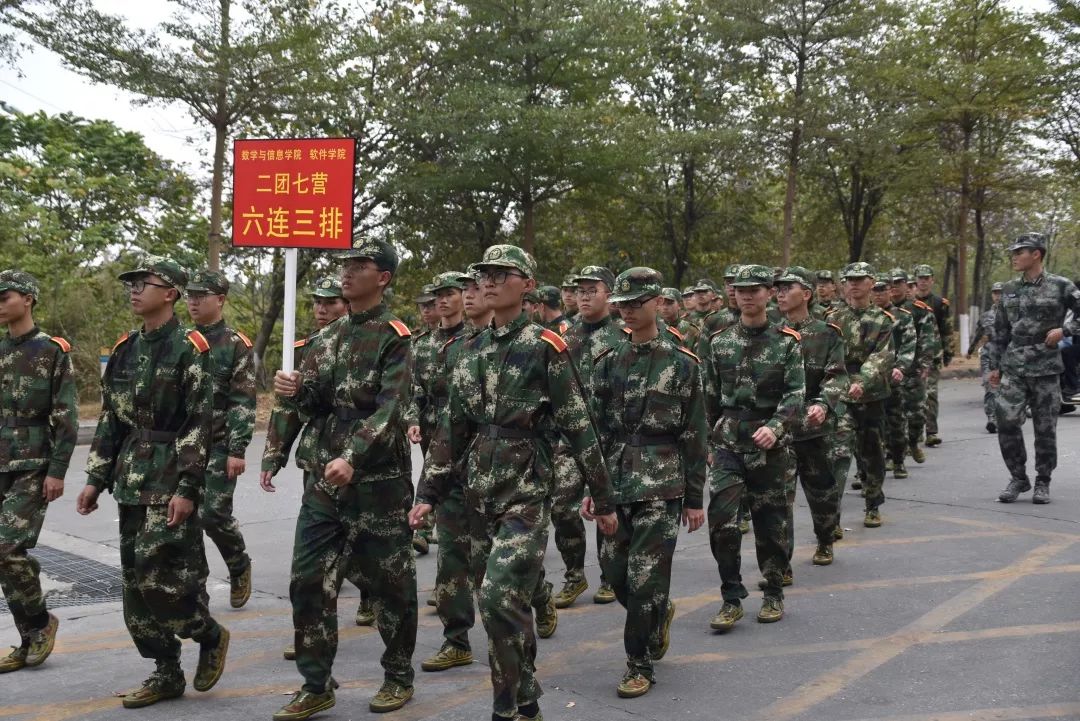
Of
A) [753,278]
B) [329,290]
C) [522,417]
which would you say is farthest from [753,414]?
[329,290]

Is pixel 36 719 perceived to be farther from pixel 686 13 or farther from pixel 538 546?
pixel 686 13

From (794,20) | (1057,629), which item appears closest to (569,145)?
(794,20)

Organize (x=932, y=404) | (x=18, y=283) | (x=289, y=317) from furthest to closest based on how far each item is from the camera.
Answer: (x=932, y=404)
(x=289, y=317)
(x=18, y=283)

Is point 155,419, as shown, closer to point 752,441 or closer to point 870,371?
point 752,441

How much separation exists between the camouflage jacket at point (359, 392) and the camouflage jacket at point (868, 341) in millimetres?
5290

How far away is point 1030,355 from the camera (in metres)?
9.51

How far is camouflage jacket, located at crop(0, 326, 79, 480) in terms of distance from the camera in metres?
5.84

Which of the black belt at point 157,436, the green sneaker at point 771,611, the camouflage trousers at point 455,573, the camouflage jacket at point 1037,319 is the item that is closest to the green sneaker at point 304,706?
the camouflage trousers at point 455,573

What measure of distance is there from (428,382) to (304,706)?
10.6 feet

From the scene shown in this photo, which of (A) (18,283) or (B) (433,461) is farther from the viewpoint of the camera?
(A) (18,283)

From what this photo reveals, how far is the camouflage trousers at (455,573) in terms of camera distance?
18.6 feet

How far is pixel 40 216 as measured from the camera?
20.9 m

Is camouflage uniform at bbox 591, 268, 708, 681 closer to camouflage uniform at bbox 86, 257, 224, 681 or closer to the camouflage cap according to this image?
the camouflage cap

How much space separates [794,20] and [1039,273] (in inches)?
720
